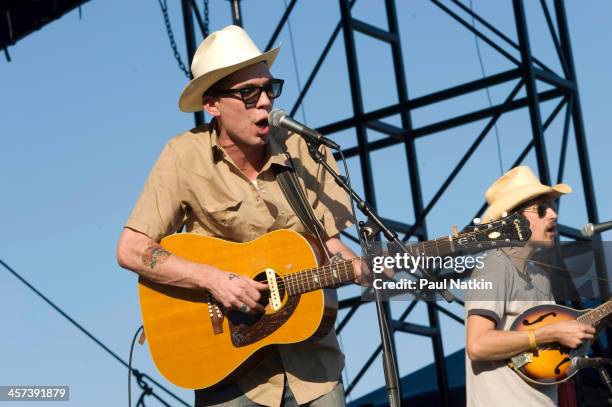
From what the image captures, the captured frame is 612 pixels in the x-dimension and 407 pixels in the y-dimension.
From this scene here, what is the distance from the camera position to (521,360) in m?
5.15

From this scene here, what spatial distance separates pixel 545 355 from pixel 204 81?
6.27 feet

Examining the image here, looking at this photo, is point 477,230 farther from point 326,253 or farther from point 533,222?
point 533,222

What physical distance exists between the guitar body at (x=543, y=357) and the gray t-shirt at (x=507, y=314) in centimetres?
3

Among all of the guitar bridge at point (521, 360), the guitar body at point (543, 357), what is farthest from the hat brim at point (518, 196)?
the guitar bridge at point (521, 360)

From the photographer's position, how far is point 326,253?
471cm

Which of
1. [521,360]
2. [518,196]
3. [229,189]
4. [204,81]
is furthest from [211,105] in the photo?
[521,360]

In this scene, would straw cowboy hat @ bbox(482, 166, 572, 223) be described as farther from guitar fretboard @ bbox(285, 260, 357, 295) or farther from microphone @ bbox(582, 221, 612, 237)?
guitar fretboard @ bbox(285, 260, 357, 295)

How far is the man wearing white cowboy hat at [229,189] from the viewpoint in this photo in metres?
4.71

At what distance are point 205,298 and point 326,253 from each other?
0.54m

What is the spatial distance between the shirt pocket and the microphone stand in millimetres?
437

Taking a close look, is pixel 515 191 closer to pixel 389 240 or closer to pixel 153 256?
pixel 389 240

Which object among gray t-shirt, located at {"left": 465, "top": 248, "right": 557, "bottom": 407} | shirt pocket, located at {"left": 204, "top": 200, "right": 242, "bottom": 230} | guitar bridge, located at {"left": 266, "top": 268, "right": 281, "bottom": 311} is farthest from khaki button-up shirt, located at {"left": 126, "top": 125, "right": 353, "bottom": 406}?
gray t-shirt, located at {"left": 465, "top": 248, "right": 557, "bottom": 407}

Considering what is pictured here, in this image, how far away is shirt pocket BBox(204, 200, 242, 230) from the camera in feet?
15.6

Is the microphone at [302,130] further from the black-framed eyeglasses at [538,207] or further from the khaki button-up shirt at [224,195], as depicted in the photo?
the black-framed eyeglasses at [538,207]
